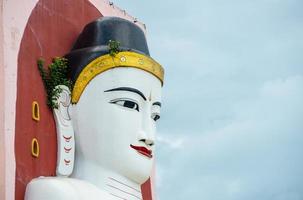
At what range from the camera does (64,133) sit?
12492 millimetres

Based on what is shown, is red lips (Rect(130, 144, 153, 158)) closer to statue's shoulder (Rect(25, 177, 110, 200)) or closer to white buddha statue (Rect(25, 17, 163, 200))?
white buddha statue (Rect(25, 17, 163, 200))

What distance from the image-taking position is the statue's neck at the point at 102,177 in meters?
12.5

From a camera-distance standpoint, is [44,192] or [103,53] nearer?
[44,192]

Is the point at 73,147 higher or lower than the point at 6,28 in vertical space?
lower

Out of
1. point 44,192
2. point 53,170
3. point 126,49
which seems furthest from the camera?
point 126,49

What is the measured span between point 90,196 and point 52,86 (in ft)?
5.49

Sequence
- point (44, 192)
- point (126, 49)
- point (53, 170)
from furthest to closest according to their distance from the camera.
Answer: point (126, 49) < point (53, 170) < point (44, 192)

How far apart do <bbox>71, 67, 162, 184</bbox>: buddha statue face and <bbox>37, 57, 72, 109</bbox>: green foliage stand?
1.08ft

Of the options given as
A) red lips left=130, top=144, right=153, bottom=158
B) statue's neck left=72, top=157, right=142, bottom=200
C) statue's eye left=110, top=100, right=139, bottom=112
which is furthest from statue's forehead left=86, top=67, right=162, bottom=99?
statue's neck left=72, top=157, right=142, bottom=200

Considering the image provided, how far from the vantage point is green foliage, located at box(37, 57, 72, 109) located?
12.4 m

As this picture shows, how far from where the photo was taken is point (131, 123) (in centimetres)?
1271

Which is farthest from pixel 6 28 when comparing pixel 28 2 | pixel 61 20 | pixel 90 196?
pixel 90 196

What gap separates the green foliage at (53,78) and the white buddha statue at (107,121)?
0.10 meters

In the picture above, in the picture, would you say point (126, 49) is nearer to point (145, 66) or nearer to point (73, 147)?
point (145, 66)
